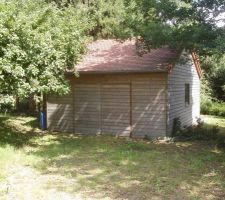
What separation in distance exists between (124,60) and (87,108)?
2839 mm

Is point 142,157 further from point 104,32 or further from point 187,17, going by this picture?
point 104,32

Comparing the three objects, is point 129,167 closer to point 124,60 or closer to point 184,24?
point 184,24

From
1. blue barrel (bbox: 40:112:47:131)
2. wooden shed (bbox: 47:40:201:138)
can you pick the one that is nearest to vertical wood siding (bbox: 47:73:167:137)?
wooden shed (bbox: 47:40:201:138)

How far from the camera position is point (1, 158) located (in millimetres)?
11039

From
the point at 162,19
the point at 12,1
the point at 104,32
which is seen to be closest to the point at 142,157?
the point at 162,19

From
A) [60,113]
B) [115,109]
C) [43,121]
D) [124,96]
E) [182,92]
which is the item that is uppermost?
[182,92]

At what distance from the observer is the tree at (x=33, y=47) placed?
11578 millimetres

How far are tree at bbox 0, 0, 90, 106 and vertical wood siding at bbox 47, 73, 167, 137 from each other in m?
3.15

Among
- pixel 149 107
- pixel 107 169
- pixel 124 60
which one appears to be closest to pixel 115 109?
pixel 149 107

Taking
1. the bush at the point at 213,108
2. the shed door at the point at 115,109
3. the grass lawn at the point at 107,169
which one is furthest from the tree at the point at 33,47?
the bush at the point at 213,108

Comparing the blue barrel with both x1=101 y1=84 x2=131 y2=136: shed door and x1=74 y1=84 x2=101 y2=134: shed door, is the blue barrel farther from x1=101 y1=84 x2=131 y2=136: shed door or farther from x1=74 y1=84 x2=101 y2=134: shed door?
x1=101 y1=84 x2=131 y2=136: shed door

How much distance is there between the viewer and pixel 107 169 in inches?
406

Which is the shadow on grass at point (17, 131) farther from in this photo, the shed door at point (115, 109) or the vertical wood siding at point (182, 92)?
the vertical wood siding at point (182, 92)

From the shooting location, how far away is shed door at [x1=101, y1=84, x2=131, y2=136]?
1622cm
